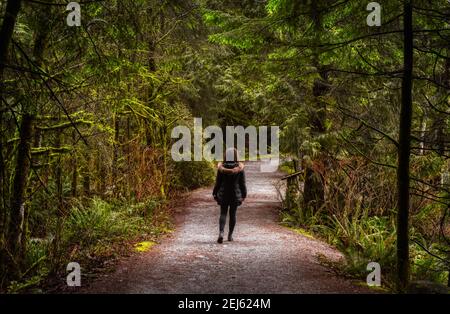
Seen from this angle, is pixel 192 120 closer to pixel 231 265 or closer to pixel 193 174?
pixel 193 174

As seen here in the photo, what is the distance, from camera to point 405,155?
5.66 m

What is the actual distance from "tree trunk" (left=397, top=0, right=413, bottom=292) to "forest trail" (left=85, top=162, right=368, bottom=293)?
665mm

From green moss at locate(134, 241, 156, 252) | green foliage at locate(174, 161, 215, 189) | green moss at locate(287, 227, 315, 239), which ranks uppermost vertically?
green foliage at locate(174, 161, 215, 189)

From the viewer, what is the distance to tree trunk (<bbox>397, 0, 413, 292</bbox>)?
555cm

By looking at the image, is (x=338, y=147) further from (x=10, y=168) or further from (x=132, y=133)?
(x=10, y=168)

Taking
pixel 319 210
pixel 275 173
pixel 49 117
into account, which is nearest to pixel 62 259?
pixel 49 117

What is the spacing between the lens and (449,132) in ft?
22.3

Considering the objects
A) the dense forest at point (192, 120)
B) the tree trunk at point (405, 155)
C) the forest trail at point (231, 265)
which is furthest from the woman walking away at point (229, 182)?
the tree trunk at point (405, 155)

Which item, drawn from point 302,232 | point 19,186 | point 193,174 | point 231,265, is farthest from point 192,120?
point 19,186

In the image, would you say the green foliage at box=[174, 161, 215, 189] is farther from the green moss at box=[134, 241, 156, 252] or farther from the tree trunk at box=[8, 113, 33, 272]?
the tree trunk at box=[8, 113, 33, 272]

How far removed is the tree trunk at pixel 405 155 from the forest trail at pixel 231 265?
0.67 meters

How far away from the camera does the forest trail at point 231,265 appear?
5.76 m

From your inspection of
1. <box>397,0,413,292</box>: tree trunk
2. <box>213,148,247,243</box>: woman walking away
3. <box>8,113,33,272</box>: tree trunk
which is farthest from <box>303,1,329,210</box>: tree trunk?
<box>8,113,33,272</box>: tree trunk
